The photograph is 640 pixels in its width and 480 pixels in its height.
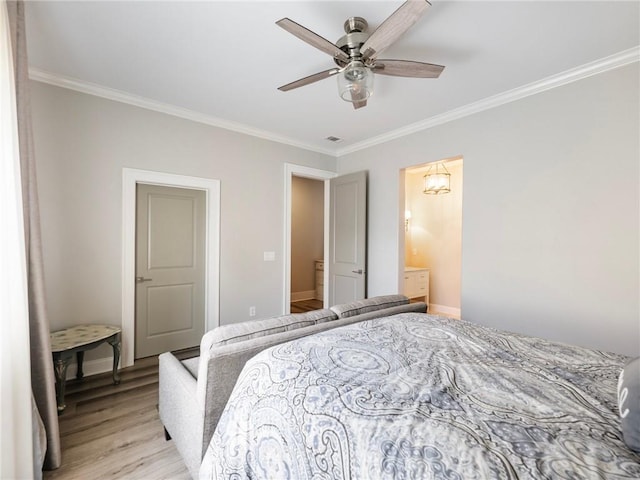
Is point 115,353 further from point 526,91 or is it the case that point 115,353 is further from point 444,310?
point 444,310

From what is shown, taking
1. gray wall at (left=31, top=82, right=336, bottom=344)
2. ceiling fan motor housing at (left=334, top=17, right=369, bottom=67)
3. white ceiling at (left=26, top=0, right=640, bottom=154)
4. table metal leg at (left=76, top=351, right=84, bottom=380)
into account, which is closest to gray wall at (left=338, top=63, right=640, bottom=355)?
white ceiling at (left=26, top=0, right=640, bottom=154)

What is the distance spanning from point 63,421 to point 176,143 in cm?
267

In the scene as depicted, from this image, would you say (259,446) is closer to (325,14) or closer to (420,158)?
(325,14)

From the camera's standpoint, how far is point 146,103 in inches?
120

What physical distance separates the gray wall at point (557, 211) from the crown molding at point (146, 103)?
2.14m

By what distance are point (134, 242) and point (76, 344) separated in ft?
3.50

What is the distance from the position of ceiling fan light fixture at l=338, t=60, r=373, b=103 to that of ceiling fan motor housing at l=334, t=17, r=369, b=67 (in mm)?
59

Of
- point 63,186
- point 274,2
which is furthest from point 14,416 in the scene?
point 274,2

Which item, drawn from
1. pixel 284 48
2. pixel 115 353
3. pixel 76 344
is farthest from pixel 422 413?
pixel 115 353

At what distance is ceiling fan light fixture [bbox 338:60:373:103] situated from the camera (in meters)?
1.82

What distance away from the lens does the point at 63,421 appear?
2.14 m

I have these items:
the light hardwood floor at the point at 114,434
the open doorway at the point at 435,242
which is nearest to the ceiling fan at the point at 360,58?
the light hardwood floor at the point at 114,434

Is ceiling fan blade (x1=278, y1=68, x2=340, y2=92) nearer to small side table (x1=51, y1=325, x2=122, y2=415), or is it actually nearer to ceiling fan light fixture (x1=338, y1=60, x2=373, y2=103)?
ceiling fan light fixture (x1=338, y1=60, x2=373, y2=103)

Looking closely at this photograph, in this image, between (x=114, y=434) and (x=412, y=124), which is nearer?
(x=114, y=434)
